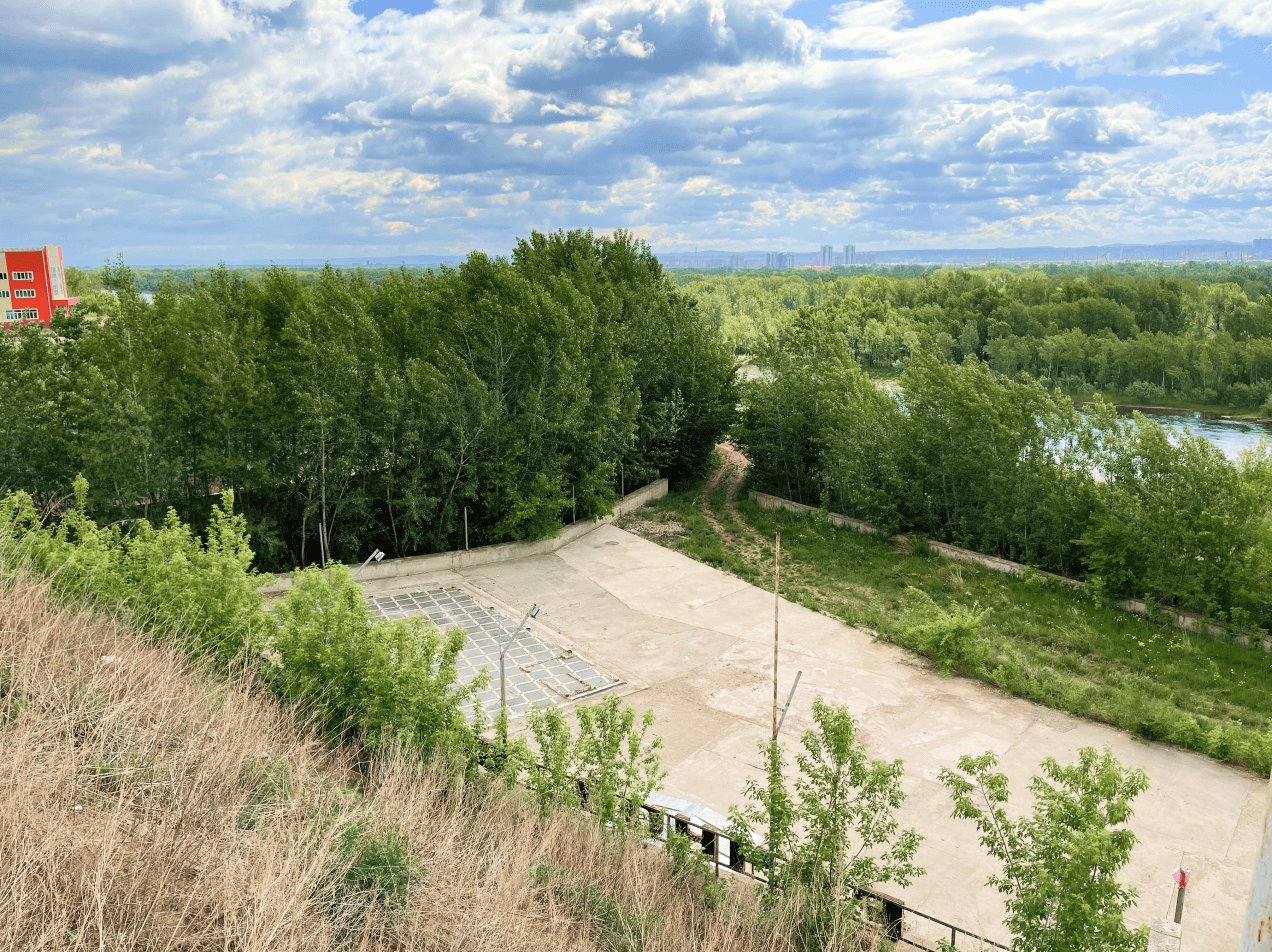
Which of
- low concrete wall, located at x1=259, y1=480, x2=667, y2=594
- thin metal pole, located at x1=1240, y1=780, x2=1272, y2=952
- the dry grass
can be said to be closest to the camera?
thin metal pole, located at x1=1240, y1=780, x2=1272, y2=952

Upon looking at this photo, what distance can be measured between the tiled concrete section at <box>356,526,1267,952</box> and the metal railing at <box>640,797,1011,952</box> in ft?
3.52

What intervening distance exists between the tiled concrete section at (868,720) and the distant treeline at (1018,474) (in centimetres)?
736

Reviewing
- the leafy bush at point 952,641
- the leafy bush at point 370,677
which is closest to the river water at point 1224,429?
the leafy bush at point 952,641

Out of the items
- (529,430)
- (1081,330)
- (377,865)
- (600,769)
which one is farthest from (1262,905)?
(1081,330)

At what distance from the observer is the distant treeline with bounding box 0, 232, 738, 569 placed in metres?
19.4

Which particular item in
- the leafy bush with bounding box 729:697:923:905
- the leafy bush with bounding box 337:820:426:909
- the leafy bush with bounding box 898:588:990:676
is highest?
the leafy bush with bounding box 337:820:426:909

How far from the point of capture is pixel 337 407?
829 inches

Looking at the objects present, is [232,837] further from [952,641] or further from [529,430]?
[529,430]

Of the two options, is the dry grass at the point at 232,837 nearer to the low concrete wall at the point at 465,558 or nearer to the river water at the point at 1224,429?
the low concrete wall at the point at 465,558

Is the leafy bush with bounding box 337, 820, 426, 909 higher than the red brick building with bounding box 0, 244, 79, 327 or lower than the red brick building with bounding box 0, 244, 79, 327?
lower

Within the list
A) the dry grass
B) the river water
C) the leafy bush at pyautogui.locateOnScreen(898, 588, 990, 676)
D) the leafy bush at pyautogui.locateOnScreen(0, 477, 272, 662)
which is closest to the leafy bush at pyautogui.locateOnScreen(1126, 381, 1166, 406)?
the river water

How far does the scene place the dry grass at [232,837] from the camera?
19.1ft

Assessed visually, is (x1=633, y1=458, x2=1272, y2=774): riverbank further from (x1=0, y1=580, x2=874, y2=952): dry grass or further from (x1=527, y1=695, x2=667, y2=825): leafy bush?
(x1=527, y1=695, x2=667, y2=825): leafy bush

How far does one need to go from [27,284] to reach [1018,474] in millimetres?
80059
